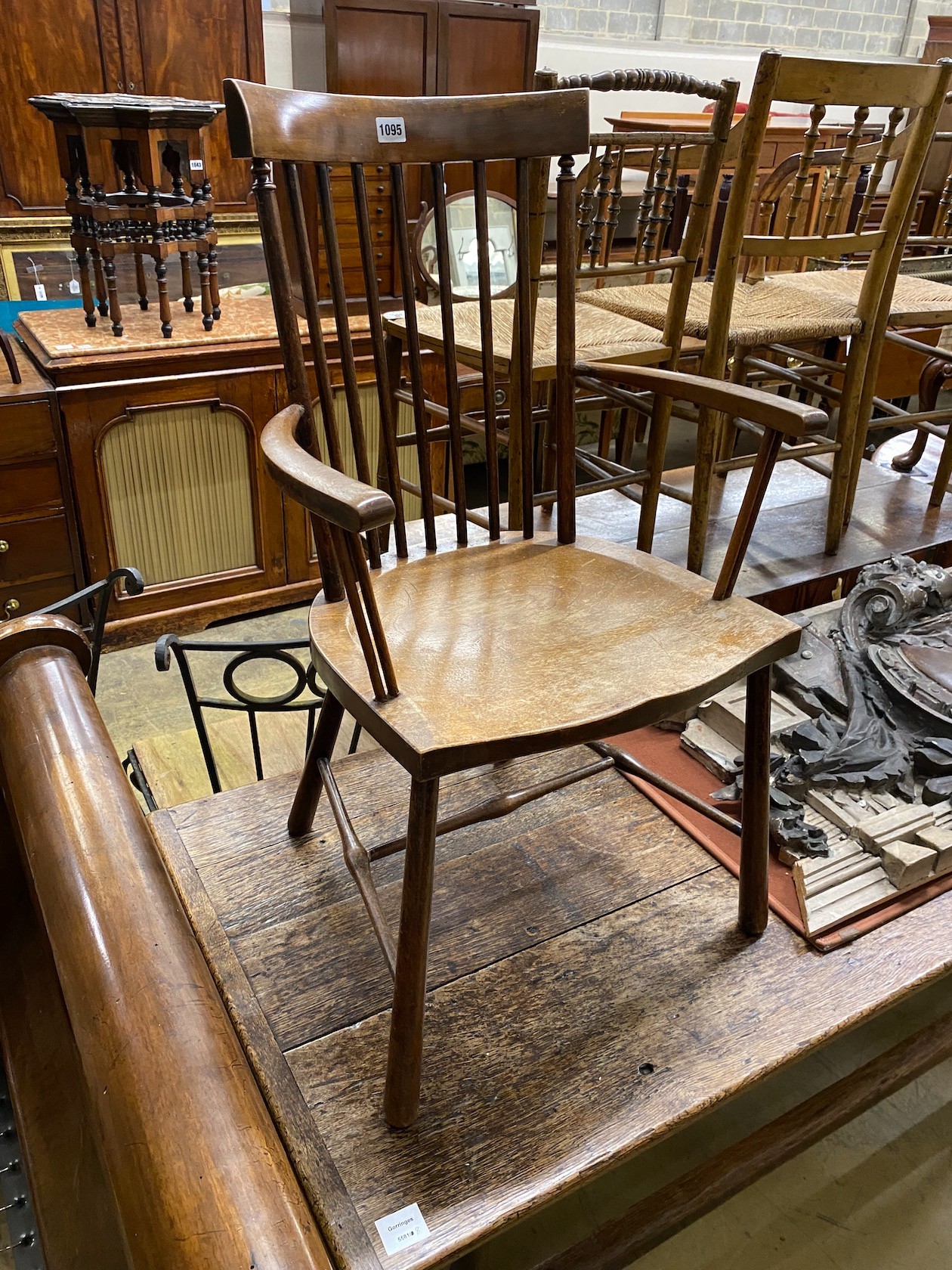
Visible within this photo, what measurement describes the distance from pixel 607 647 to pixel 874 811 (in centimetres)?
71

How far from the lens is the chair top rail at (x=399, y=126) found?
1.06 m

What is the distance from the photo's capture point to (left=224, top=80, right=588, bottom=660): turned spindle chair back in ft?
3.48

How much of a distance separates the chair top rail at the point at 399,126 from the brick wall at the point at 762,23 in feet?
13.0

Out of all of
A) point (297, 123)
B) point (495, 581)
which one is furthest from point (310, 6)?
point (495, 581)

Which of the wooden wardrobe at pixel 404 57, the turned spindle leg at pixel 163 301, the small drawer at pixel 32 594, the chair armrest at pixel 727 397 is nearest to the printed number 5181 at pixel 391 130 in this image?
the chair armrest at pixel 727 397

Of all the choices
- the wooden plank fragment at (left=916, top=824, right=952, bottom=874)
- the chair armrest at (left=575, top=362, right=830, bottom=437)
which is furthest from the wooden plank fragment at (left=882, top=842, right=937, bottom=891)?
the chair armrest at (left=575, top=362, right=830, bottom=437)

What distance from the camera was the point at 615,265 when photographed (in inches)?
74.4

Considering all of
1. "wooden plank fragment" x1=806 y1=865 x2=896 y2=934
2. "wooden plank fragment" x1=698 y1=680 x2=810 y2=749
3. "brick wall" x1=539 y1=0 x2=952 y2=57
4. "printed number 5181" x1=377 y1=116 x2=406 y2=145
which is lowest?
"wooden plank fragment" x1=806 y1=865 x2=896 y2=934

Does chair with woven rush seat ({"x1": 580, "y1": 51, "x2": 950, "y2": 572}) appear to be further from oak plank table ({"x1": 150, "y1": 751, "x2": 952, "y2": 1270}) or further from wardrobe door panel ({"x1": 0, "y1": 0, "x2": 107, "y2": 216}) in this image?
wardrobe door panel ({"x1": 0, "y1": 0, "x2": 107, "y2": 216})

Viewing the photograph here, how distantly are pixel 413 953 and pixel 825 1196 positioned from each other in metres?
1.00

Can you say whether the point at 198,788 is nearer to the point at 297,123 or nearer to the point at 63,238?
the point at 297,123

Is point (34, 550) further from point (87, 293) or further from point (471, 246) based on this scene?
point (471, 246)

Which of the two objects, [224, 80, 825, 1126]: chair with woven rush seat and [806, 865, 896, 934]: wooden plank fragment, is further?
[806, 865, 896, 934]: wooden plank fragment

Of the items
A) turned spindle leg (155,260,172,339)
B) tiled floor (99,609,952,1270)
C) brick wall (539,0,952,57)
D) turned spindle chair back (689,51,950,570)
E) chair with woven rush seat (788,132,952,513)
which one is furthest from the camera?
brick wall (539,0,952,57)
